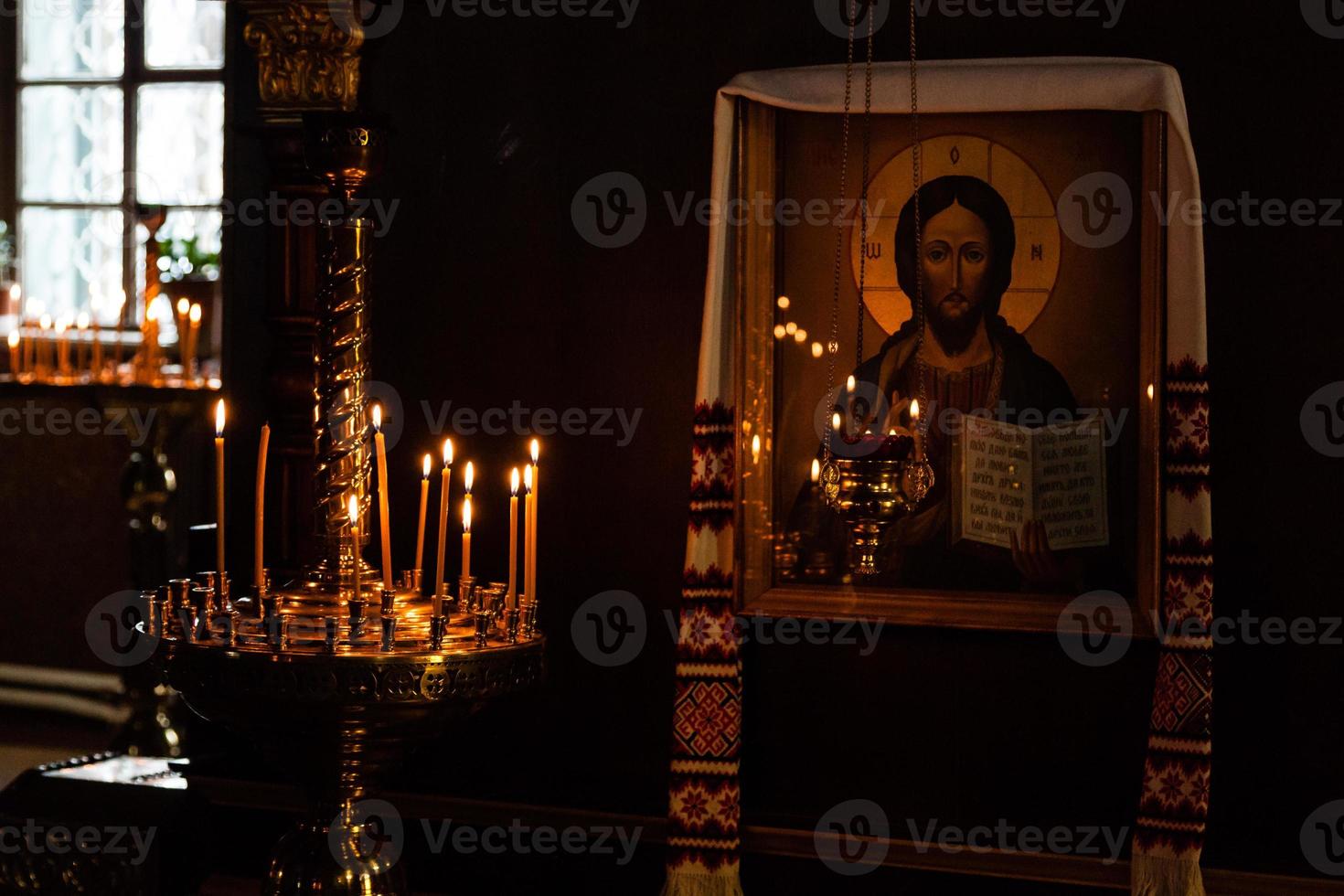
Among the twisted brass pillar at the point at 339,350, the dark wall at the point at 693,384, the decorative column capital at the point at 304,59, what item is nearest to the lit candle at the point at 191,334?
the dark wall at the point at 693,384

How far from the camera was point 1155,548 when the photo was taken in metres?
3.21

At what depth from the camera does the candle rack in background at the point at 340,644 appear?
Answer: 2.60 meters

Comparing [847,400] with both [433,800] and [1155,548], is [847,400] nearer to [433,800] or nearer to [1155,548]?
[1155,548]

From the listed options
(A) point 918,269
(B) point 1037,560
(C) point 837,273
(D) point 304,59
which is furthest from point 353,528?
(B) point 1037,560

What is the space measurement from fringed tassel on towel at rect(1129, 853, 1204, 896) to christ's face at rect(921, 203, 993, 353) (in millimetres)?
1102

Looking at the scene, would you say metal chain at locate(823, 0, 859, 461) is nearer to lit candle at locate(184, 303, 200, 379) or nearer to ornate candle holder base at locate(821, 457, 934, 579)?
ornate candle holder base at locate(821, 457, 934, 579)

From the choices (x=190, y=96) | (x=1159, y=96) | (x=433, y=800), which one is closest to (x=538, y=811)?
(x=433, y=800)

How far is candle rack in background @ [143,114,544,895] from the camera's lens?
2602 mm

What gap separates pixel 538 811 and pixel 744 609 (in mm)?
686

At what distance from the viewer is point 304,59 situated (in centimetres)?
332

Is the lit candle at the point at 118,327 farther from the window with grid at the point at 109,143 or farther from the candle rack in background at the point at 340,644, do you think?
the candle rack in background at the point at 340,644

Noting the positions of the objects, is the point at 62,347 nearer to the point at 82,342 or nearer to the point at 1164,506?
the point at 82,342

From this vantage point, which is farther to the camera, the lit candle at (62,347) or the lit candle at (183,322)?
the lit candle at (62,347)

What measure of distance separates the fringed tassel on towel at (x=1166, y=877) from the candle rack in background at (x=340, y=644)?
130cm
